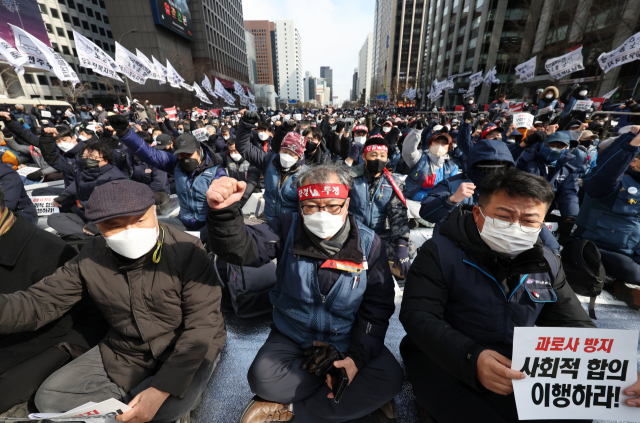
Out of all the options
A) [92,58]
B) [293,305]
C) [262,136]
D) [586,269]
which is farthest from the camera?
[92,58]

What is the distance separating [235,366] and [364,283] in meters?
1.43

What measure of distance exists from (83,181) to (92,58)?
7669 mm

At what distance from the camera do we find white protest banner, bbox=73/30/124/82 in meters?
8.37

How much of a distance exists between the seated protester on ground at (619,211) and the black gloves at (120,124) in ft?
20.3

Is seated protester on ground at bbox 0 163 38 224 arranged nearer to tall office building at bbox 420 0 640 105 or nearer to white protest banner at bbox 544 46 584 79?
white protest banner at bbox 544 46 584 79

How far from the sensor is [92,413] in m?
1.40

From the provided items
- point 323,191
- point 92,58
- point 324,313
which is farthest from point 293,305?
point 92,58

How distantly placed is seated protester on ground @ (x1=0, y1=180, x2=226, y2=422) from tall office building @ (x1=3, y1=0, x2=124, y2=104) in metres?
51.8

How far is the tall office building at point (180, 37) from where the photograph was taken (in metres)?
41.7

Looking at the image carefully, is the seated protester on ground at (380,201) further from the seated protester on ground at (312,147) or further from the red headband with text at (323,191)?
the seated protester on ground at (312,147)

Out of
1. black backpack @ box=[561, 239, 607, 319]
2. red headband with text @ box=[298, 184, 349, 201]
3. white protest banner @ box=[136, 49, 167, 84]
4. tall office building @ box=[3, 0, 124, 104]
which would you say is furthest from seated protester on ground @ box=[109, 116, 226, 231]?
tall office building @ box=[3, 0, 124, 104]

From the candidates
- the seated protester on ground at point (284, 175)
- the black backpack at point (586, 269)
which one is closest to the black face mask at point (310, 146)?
the seated protester on ground at point (284, 175)

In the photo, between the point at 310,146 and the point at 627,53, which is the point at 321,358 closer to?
the point at 310,146

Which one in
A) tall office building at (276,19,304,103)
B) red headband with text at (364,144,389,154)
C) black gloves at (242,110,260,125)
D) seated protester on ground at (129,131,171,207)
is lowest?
seated protester on ground at (129,131,171,207)
